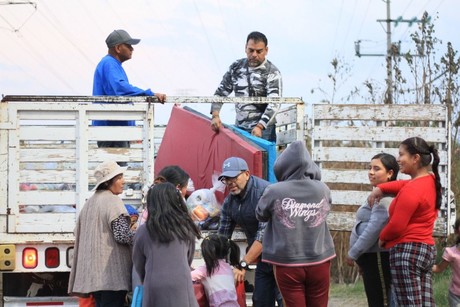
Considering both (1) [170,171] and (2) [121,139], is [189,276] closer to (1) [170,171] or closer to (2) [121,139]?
(1) [170,171]

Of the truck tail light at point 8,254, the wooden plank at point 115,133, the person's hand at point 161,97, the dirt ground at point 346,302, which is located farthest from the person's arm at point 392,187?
the dirt ground at point 346,302

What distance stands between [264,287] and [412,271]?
3.85ft

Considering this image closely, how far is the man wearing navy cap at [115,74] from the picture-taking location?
346 inches

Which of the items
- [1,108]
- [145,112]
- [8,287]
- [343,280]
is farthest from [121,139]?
[343,280]

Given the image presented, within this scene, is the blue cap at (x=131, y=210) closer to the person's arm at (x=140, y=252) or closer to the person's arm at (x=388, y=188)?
the person's arm at (x=140, y=252)

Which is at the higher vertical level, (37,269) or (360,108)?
(360,108)

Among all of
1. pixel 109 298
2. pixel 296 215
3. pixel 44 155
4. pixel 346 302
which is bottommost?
pixel 346 302

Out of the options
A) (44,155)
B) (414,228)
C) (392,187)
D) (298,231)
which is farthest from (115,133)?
(414,228)

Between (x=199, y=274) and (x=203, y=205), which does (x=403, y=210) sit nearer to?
(x=199, y=274)

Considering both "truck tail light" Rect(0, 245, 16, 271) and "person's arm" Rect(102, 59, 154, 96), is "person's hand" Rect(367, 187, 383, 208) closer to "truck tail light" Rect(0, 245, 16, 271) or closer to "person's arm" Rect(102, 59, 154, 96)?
"person's arm" Rect(102, 59, 154, 96)

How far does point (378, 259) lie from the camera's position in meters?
8.12

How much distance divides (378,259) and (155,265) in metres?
2.26

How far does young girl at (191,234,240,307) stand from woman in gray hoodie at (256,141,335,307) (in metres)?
0.37

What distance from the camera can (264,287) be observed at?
7816 millimetres
